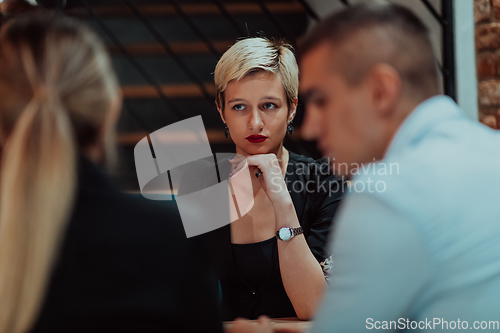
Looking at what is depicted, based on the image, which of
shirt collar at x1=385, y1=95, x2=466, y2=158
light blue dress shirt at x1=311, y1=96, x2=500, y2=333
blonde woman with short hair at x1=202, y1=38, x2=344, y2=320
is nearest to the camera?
light blue dress shirt at x1=311, y1=96, x2=500, y2=333

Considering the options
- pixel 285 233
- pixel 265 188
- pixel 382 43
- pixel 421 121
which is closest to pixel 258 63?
pixel 265 188

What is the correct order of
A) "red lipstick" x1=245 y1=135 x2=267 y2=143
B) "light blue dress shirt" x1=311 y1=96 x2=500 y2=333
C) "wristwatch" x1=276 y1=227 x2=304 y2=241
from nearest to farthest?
"light blue dress shirt" x1=311 y1=96 x2=500 y2=333 < "wristwatch" x1=276 y1=227 x2=304 y2=241 < "red lipstick" x1=245 y1=135 x2=267 y2=143

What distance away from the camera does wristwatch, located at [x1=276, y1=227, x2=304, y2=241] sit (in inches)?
49.0

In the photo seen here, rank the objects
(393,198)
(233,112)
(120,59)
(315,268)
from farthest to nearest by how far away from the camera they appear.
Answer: (120,59) → (233,112) → (315,268) → (393,198)

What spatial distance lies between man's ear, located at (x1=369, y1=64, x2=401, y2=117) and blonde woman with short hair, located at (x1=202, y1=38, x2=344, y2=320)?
0.62m

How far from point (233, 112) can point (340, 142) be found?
787mm

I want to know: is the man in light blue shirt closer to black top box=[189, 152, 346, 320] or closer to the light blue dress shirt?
the light blue dress shirt

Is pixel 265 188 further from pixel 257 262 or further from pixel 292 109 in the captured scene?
pixel 292 109

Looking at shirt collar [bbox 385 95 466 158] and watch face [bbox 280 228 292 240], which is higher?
shirt collar [bbox 385 95 466 158]

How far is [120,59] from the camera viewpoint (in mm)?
3016

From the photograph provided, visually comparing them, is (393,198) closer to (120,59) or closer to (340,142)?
(340,142)

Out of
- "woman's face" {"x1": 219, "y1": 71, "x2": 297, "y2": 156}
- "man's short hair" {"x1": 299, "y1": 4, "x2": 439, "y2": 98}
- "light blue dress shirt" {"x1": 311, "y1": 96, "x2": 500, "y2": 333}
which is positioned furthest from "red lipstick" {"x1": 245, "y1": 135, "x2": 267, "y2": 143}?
"light blue dress shirt" {"x1": 311, "y1": 96, "x2": 500, "y2": 333}

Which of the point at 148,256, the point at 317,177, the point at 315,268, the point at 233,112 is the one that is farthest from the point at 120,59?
the point at 148,256

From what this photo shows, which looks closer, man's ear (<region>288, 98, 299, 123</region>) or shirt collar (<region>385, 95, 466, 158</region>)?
shirt collar (<region>385, 95, 466, 158</region>)
